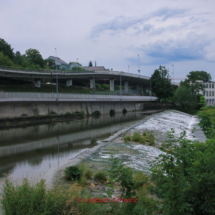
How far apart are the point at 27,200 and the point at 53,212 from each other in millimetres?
724

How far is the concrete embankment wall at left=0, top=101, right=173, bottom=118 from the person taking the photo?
38.1m

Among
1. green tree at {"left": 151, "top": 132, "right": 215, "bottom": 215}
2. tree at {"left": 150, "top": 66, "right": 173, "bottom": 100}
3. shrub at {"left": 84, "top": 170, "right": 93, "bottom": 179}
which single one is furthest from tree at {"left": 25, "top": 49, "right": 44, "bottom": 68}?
green tree at {"left": 151, "top": 132, "right": 215, "bottom": 215}

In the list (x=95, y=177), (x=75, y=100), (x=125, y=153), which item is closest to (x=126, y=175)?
(x=95, y=177)

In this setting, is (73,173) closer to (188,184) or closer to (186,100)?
(188,184)

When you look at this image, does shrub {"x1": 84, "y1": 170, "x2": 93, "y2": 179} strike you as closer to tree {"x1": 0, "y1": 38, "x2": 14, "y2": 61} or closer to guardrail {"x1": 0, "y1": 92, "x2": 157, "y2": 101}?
guardrail {"x1": 0, "y1": 92, "x2": 157, "y2": 101}

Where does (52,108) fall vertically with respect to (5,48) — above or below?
below

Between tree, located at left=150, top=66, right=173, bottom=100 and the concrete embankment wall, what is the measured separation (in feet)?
48.2

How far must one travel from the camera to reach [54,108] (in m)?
46.5

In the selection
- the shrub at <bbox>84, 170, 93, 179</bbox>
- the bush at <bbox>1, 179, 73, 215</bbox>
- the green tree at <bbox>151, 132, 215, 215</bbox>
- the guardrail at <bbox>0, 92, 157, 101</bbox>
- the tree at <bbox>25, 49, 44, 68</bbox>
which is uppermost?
the tree at <bbox>25, 49, 44, 68</bbox>

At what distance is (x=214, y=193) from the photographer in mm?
6062

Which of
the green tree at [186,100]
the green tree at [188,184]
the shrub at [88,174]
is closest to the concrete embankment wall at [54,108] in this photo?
the green tree at [186,100]

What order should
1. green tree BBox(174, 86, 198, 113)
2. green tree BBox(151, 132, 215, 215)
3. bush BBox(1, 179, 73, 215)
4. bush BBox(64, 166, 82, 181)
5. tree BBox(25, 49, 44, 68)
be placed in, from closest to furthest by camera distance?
green tree BBox(151, 132, 215, 215) → bush BBox(1, 179, 73, 215) → bush BBox(64, 166, 82, 181) → green tree BBox(174, 86, 198, 113) → tree BBox(25, 49, 44, 68)

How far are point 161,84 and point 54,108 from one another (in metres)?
46.3

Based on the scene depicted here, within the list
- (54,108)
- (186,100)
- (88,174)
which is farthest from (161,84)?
(88,174)
